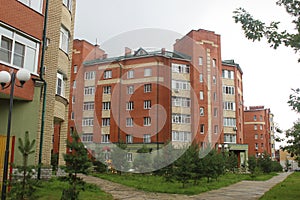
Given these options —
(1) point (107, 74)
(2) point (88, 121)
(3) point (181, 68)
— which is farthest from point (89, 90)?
(3) point (181, 68)

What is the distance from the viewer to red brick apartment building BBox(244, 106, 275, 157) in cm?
7338

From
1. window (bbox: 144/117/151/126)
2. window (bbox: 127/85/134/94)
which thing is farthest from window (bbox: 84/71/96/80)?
window (bbox: 144/117/151/126)

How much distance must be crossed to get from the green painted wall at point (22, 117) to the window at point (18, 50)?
1.16 meters

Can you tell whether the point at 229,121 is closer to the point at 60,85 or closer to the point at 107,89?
the point at 107,89

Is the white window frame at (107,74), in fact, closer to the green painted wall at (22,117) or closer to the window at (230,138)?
the window at (230,138)

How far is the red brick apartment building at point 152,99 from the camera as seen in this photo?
38.9m

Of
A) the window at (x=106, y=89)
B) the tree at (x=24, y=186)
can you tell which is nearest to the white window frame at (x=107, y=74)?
the window at (x=106, y=89)

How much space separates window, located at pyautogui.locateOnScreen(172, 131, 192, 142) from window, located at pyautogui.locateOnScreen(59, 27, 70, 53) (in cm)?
2434

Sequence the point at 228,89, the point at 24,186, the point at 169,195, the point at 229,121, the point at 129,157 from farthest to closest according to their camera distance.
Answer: the point at 228,89 → the point at 229,121 → the point at 129,157 → the point at 169,195 → the point at 24,186

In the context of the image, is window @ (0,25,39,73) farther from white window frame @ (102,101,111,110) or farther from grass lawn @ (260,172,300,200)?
white window frame @ (102,101,111,110)

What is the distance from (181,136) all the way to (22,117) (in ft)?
93.6

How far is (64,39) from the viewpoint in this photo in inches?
658

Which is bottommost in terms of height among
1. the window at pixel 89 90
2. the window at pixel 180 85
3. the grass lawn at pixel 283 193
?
the grass lawn at pixel 283 193

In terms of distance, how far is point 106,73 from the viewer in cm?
4138
